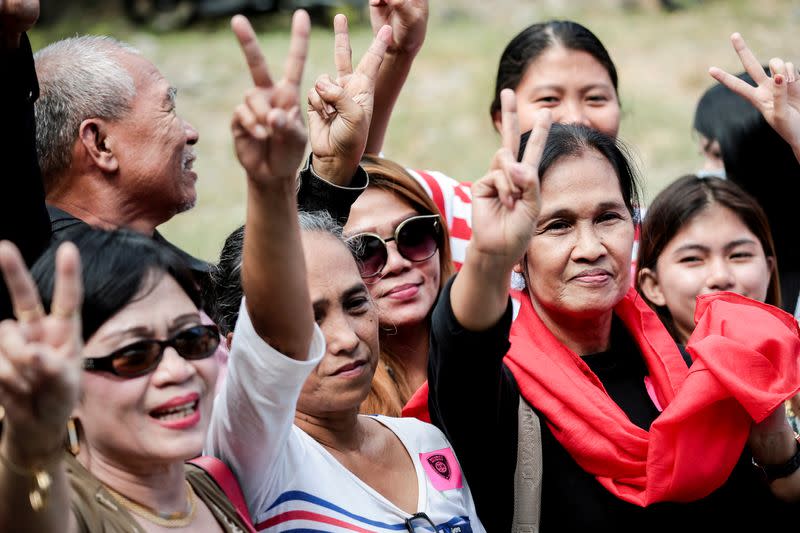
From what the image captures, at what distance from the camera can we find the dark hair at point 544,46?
375cm

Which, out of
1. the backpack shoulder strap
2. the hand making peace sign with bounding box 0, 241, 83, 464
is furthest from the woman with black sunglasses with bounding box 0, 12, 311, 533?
the backpack shoulder strap

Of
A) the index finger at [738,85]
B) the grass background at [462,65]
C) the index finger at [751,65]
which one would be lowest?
the grass background at [462,65]

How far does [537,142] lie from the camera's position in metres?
2.16

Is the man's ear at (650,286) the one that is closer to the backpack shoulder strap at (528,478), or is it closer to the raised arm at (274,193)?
the backpack shoulder strap at (528,478)

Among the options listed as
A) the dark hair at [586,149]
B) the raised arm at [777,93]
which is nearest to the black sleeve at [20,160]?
the dark hair at [586,149]

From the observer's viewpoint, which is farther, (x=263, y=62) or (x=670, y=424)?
(x=670, y=424)

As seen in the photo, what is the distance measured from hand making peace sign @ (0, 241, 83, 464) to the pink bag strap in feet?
1.86

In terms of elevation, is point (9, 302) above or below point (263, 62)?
below

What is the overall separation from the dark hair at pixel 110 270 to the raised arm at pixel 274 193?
0.51 feet

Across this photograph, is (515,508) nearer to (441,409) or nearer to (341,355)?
(441,409)

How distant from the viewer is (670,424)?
2.37 meters

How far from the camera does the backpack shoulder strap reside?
7.41 feet

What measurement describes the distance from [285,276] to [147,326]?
0.24 m

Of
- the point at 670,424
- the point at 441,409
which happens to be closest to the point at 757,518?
the point at 670,424
